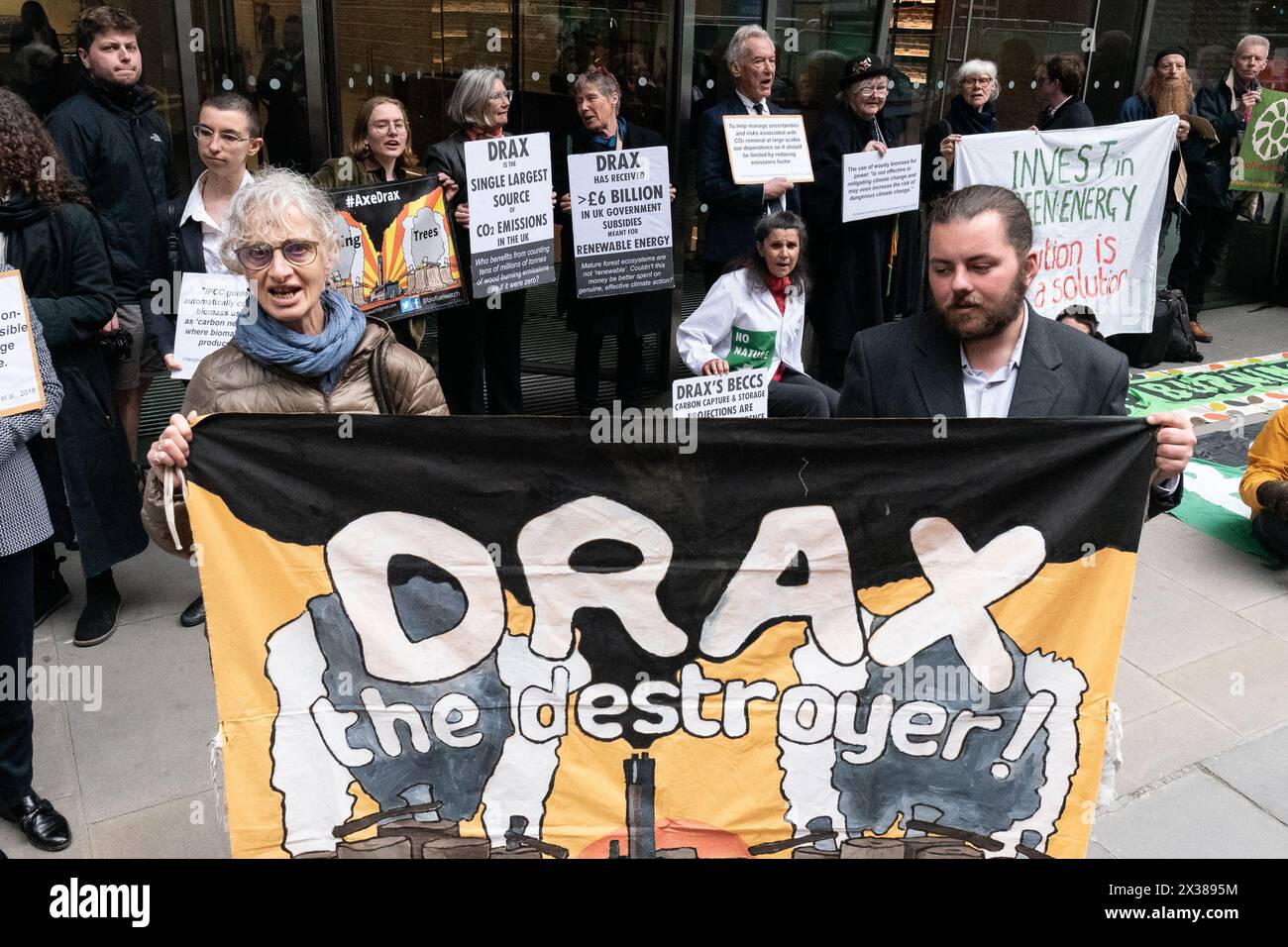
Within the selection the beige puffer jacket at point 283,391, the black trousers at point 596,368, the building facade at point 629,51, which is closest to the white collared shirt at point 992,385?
the beige puffer jacket at point 283,391

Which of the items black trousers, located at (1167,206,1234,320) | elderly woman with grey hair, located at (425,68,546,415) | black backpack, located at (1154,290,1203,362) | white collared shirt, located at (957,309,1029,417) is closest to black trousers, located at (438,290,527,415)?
elderly woman with grey hair, located at (425,68,546,415)

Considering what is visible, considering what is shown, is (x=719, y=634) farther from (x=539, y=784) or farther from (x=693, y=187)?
(x=693, y=187)

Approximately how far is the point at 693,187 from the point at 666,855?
5.49m

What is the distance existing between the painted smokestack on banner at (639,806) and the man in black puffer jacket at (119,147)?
114 inches

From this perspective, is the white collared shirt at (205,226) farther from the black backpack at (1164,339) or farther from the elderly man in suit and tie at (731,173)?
the black backpack at (1164,339)

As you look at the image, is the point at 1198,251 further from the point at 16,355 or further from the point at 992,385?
the point at 16,355

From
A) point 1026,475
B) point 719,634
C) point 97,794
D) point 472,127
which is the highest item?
point 472,127

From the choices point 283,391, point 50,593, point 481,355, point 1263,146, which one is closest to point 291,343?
point 283,391

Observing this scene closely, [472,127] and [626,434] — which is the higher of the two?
[472,127]

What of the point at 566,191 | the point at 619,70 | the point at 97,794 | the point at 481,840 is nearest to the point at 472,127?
the point at 566,191

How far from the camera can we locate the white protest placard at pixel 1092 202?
7402 millimetres

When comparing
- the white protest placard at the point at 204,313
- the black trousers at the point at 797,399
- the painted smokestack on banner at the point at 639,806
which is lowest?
the painted smokestack on banner at the point at 639,806
